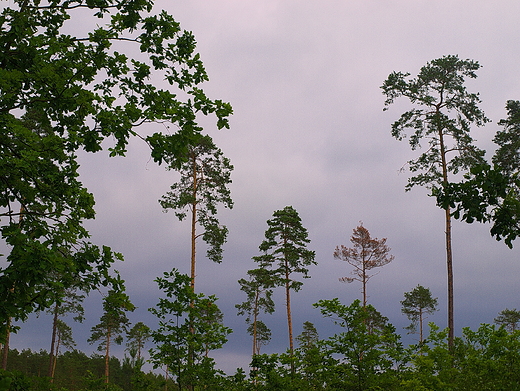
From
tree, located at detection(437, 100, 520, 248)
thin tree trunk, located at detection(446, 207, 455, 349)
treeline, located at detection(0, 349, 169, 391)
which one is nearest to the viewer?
tree, located at detection(437, 100, 520, 248)

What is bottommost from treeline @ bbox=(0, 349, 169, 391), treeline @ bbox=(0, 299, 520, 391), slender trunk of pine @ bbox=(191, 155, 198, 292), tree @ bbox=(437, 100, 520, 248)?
treeline @ bbox=(0, 349, 169, 391)

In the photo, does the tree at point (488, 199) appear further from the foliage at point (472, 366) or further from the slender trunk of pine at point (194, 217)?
the slender trunk of pine at point (194, 217)

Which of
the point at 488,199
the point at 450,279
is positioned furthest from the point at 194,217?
the point at 488,199

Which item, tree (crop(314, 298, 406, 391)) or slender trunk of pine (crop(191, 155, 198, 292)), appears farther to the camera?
slender trunk of pine (crop(191, 155, 198, 292))

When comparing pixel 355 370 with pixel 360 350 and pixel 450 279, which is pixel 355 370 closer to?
pixel 360 350

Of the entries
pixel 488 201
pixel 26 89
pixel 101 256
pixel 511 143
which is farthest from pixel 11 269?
pixel 511 143

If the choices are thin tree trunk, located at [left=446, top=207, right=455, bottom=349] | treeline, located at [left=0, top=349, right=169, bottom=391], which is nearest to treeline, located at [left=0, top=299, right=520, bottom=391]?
thin tree trunk, located at [left=446, top=207, right=455, bottom=349]

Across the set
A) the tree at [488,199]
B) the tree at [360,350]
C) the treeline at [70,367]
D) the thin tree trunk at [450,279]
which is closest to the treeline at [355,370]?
the tree at [360,350]

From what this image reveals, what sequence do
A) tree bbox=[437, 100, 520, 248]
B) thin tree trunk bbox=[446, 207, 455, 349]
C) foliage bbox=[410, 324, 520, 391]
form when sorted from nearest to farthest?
tree bbox=[437, 100, 520, 248], foliage bbox=[410, 324, 520, 391], thin tree trunk bbox=[446, 207, 455, 349]

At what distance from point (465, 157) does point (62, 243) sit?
17897 mm

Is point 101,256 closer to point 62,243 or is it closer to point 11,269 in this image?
point 62,243

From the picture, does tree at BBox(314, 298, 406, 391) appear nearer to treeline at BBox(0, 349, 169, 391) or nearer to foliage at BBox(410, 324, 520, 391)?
foliage at BBox(410, 324, 520, 391)

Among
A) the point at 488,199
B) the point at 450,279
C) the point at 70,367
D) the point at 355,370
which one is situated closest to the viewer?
the point at 488,199

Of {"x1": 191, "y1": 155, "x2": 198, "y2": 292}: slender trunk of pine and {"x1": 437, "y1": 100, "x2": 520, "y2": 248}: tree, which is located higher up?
{"x1": 191, "y1": 155, "x2": 198, "y2": 292}: slender trunk of pine
